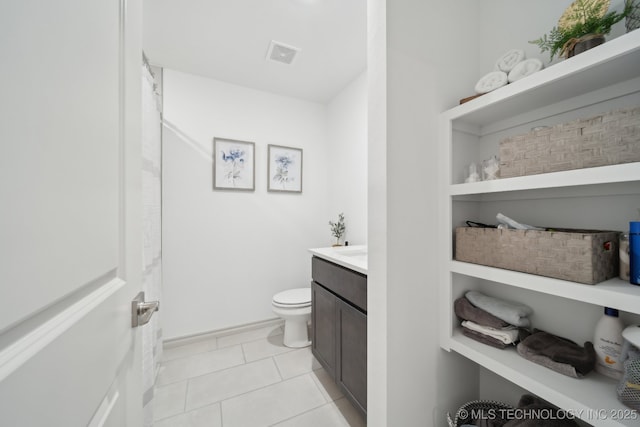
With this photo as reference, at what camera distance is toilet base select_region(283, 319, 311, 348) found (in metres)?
2.10

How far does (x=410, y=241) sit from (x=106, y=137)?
973mm

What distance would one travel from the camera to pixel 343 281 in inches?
52.4

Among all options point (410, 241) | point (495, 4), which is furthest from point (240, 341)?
point (495, 4)

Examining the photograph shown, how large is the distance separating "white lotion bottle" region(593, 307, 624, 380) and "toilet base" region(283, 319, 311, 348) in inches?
70.7

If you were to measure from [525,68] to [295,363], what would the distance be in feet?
7.33

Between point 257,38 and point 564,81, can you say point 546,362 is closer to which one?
point 564,81

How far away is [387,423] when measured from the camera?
0.89m

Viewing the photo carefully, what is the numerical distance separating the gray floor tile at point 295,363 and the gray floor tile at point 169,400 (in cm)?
66

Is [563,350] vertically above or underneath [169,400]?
above

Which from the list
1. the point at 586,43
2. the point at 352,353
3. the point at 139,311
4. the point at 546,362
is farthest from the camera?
the point at 352,353

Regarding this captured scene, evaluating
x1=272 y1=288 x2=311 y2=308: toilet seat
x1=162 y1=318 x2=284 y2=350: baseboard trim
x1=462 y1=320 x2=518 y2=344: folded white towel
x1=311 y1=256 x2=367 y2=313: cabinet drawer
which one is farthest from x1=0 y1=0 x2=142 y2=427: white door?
x1=162 y1=318 x2=284 y2=350: baseboard trim

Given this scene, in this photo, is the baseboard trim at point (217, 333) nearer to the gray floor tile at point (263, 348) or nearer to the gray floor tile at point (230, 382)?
the gray floor tile at point (263, 348)

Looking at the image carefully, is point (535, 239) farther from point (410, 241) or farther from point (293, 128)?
point (293, 128)

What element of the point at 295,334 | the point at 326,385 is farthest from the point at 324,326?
the point at 295,334
